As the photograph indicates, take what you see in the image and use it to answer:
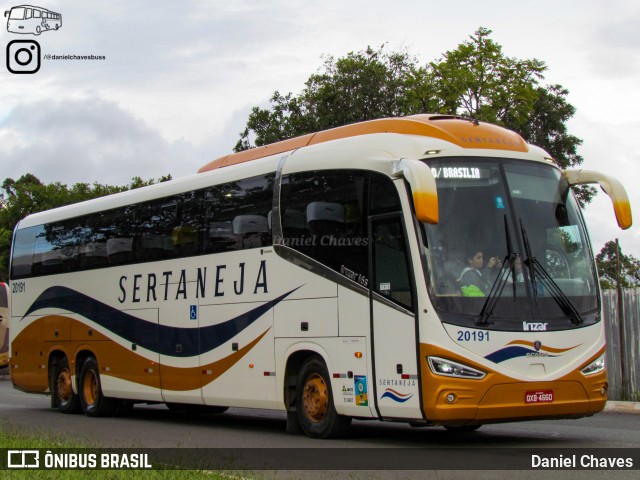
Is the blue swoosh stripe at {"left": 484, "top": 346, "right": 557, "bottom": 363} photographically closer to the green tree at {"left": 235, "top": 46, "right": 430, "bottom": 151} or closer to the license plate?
the license plate

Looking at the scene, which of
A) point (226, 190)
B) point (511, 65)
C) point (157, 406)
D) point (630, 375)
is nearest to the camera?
point (226, 190)

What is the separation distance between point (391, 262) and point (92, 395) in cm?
981

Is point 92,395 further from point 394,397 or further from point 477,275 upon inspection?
point 477,275

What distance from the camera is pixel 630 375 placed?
65.2ft

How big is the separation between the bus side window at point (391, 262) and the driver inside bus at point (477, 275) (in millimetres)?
622

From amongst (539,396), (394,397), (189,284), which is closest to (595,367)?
(539,396)

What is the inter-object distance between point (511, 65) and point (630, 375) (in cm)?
2448

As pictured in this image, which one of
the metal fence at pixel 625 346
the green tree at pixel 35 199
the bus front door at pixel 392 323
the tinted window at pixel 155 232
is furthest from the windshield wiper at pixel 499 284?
the green tree at pixel 35 199

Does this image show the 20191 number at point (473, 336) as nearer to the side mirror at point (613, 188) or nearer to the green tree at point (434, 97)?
the side mirror at point (613, 188)

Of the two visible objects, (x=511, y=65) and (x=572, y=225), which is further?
(x=511, y=65)

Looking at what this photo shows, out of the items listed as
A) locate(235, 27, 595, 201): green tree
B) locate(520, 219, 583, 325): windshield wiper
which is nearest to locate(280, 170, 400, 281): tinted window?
locate(520, 219, 583, 325): windshield wiper

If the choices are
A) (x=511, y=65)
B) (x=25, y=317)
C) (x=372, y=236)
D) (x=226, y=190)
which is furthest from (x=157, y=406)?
(x=511, y=65)

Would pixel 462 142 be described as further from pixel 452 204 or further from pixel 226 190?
pixel 226 190

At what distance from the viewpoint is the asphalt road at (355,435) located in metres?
10.2
